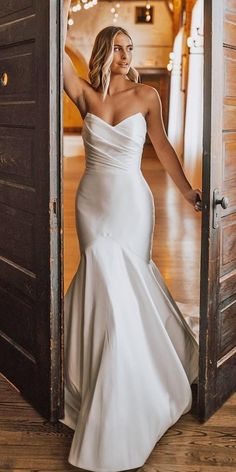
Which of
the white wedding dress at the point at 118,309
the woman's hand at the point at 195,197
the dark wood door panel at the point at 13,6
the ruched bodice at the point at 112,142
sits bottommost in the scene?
the white wedding dress at the point at 118,309

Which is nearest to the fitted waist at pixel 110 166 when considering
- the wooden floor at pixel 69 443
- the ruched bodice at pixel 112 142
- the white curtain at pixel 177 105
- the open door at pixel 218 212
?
the ruched bodice at pixel 112 142

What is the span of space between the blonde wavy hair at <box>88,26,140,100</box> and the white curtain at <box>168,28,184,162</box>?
1620cm

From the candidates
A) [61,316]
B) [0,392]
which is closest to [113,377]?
[61,316]

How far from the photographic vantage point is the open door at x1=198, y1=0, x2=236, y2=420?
3.25 meters

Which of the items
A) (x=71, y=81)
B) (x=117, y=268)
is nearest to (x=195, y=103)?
(x=71, y=81)

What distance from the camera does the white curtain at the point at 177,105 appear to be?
19.9 m

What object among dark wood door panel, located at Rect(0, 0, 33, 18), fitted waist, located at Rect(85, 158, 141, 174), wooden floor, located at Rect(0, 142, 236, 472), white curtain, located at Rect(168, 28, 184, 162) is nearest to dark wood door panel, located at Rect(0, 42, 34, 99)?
dark wood door panel, located at Rect(0, 0, 33, 18)

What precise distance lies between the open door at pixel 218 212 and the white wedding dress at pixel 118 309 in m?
0.21

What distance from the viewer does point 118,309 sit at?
3.44 metres

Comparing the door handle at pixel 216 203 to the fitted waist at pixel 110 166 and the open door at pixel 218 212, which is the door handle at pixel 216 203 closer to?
the open door at pixel 218 212

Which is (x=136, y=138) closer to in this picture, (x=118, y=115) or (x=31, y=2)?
(x=118, y=115)

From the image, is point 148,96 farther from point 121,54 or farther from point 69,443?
point 69,443

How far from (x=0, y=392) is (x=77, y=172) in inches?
486

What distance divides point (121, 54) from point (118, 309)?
55.5 inches
